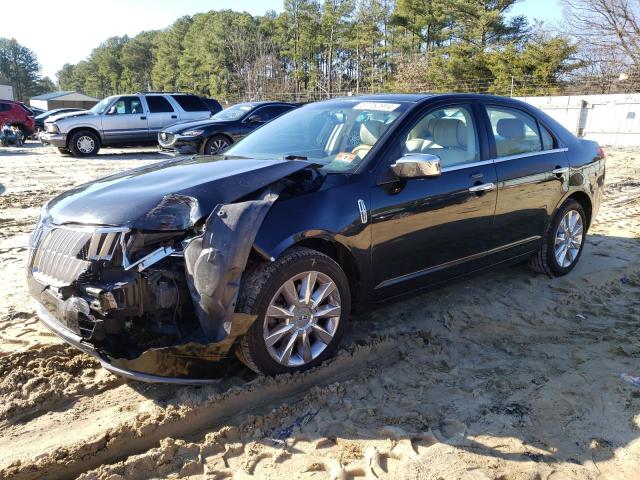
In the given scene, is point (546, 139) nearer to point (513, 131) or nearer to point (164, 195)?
point (513, 131)

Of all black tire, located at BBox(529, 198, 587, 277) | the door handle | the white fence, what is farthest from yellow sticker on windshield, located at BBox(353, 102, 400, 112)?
the white fence

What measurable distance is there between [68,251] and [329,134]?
6.76ft

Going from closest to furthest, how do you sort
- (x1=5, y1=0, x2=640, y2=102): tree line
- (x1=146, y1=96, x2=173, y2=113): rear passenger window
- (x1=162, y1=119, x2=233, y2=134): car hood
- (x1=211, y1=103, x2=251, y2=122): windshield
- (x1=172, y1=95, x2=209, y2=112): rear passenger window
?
(x1=162, y1=119, x2=233, y2=134): car hood
(x1=211, y1=103, x2=251, y2=122): windshield
(x1=146, y1=96, x2=173, y2=113): rear passenger window
(x1=172, y1=95, x2=209, y2=112): rear passenger window
(x1=5, y1=0, x2=640, y2=102): tree line

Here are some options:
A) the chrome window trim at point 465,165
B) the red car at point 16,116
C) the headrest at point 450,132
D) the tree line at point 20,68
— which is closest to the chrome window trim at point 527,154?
the chrome window trim at point 465,165

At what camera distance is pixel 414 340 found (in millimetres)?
3869

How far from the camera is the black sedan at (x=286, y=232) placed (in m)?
2.83

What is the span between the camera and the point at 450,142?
13.8 feet

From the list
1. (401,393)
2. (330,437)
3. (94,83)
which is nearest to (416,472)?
(330,437)

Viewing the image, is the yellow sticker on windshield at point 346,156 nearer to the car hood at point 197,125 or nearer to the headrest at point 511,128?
the headrest at point 511,128

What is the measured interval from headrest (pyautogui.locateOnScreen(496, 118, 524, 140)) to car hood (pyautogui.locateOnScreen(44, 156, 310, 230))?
2.04 meters

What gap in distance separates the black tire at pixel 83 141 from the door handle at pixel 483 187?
1441 cm

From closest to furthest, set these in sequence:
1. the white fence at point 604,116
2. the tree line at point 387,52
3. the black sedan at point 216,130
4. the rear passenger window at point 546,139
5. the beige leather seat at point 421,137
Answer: the beige leather seat at point 421,137 → the rear passenger window at point 546,139 → the black sedan at point 216,130 → the white fence at point 604,116 → the tree line at point 387,52

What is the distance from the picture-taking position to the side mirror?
11.3 ft

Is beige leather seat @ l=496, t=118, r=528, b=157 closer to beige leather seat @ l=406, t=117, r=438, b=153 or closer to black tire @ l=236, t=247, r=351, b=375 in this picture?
beige leather seat @ l=406, t=117, r=438, b=153
